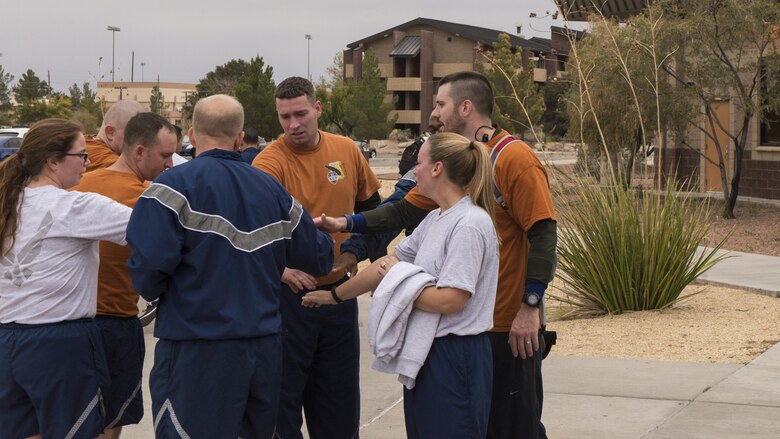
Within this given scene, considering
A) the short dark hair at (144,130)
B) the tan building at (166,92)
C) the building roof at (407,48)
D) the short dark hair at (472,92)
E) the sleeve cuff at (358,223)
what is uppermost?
the building roof at (407,48)

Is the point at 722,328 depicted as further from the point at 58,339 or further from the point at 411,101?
the point at 411,101

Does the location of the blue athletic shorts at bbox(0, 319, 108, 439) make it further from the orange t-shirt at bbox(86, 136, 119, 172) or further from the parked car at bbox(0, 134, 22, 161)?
the parked car at bbox(0, 134, 22, 161)

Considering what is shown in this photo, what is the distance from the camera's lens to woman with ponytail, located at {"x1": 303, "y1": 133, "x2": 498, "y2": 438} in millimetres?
4035

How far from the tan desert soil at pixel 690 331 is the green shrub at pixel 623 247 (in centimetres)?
23

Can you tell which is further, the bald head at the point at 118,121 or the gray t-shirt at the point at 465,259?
the bald head at the point at 118,121

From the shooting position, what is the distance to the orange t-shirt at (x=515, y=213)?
4.66m

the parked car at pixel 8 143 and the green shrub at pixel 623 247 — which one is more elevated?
the parked car at pixel 8 143

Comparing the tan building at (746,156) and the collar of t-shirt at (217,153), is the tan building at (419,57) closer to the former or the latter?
the tan building at (746,156)

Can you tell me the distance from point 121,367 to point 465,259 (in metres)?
1.76

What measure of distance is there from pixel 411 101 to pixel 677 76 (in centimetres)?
6937

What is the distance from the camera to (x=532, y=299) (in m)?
4.59

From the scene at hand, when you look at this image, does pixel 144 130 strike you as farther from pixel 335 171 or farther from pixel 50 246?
pixel 335 171

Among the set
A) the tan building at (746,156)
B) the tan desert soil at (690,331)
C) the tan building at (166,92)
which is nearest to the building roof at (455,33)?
the tan building at (166,92)

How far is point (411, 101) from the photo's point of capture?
90938 millimetres
